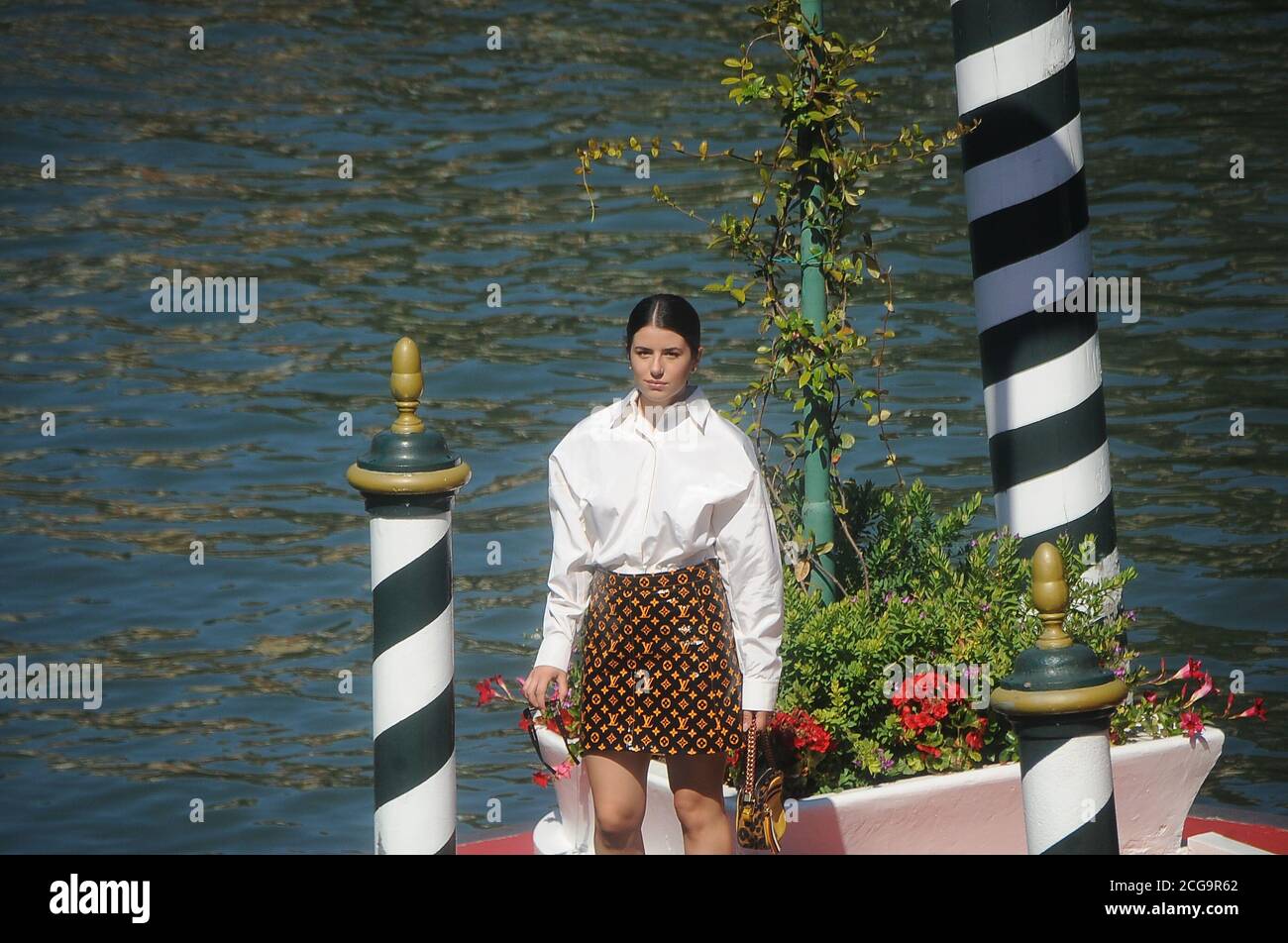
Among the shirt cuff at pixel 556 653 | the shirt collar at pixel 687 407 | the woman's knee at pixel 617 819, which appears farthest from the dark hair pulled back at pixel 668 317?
the woman's knee at pixel 617 819

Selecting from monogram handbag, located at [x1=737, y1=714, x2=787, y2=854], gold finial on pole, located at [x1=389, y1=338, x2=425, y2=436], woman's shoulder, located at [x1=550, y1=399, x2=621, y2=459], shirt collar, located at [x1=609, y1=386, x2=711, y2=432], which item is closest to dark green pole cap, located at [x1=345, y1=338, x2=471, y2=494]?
gold finial on pole, located at [x1=389, y1=338, x2=425, y2=436]

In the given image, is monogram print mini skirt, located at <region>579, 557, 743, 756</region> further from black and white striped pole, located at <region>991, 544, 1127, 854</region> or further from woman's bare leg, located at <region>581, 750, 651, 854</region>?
black and white striped pole, located at <region>991, 544, 1127, 854</region>

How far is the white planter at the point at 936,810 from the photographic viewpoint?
546 cm

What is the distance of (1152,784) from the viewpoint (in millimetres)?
5797

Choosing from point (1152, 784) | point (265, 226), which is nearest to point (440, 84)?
point (265, 226)

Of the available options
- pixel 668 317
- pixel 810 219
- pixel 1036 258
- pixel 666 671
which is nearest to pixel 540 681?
pixel 666 671

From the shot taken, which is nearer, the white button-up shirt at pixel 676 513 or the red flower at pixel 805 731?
the white button-up shirt at pixel 676 513

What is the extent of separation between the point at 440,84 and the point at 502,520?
884 centimetres

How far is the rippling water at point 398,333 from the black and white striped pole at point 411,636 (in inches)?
62.5

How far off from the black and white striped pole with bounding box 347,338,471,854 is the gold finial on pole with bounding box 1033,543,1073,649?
146 centimetres

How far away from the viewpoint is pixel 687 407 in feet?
16.1

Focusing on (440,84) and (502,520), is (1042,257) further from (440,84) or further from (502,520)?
(440,84)

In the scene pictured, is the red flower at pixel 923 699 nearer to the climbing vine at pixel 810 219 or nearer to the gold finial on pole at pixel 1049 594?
the climbing vine at pixel 810 219

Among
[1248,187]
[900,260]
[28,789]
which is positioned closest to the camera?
[28,789]
